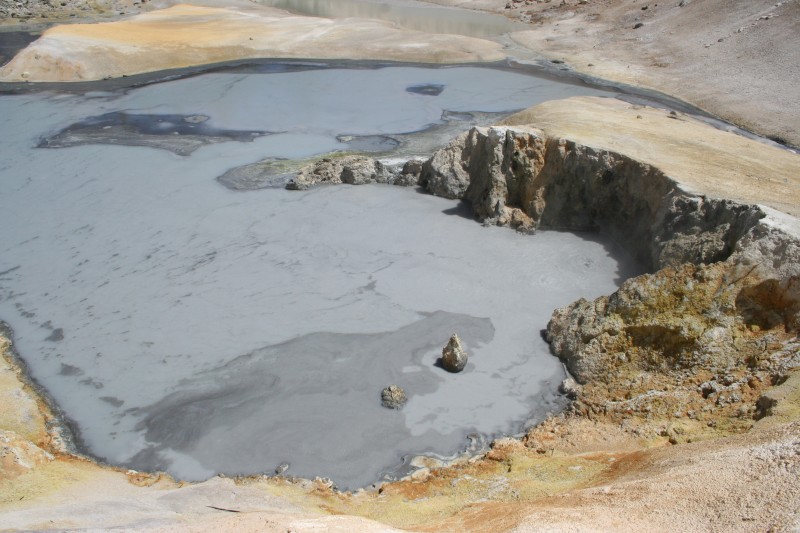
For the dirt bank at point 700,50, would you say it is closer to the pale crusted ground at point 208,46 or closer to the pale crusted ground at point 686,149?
the pale crusted ground at point 208,46

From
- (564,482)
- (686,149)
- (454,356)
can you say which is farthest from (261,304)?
(686,149)

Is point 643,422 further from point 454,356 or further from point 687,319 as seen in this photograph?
point 454,356

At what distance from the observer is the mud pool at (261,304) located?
7289 mm

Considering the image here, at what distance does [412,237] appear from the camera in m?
11.1

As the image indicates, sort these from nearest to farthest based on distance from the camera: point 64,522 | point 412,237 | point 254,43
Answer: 1. point 64,522
2. point 412,237
3. point 254,43

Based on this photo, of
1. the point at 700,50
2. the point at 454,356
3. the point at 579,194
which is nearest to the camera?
the point at 454,356

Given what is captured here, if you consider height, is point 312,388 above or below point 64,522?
below

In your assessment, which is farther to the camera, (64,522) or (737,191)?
(737,191)

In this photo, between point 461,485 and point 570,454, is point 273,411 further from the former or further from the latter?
point 570,454

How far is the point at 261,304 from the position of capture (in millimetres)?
9281

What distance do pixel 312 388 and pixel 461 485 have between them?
2.22 metres

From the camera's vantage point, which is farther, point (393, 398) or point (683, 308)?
point (393, 398)

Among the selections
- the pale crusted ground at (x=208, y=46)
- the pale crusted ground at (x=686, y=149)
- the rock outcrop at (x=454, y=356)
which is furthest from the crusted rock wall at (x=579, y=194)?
the pale crusted ground at (x=208, y=46)

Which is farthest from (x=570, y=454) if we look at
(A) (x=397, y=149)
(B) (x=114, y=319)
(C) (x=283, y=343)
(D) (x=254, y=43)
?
(D) (x=254, y=43)
